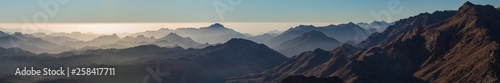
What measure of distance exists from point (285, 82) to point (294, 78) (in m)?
3.71

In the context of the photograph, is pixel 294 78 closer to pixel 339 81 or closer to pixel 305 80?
pixel 305 80

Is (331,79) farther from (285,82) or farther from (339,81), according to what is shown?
(285,82)

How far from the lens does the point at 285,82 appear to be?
186750mm

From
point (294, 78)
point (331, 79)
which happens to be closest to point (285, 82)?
point (294, 78)

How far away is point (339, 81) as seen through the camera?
192 meters

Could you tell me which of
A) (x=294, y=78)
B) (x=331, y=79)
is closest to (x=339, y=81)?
(x=331, y=79)

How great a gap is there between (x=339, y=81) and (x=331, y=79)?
4.23m

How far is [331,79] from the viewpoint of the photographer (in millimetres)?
189375

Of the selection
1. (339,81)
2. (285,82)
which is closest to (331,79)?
(339,81)

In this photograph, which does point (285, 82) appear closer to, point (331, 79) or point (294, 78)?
point (294, 78)

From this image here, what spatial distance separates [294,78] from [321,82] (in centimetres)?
1032

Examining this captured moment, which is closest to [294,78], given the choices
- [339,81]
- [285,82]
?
[285,82]

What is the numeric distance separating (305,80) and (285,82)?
7.53 m
